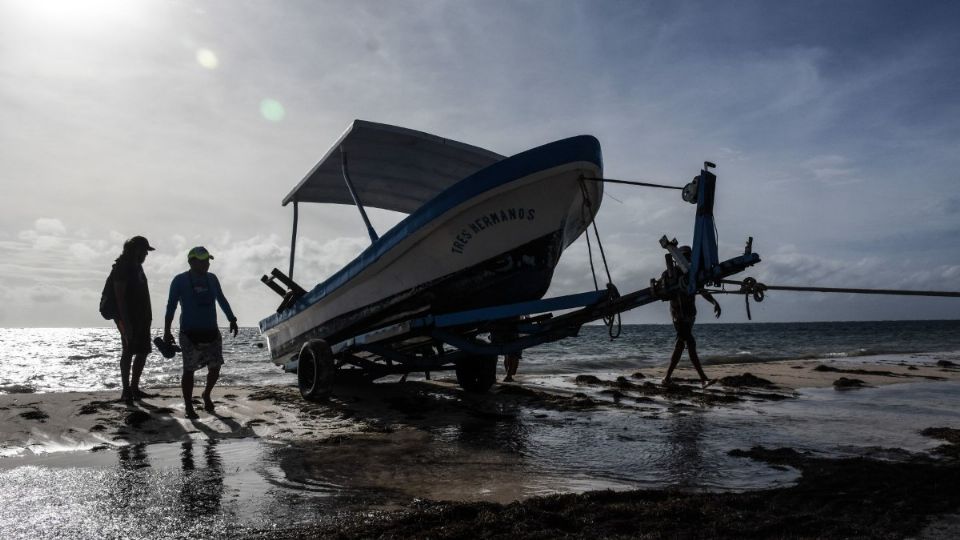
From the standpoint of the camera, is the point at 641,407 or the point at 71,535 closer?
the point at 71,535

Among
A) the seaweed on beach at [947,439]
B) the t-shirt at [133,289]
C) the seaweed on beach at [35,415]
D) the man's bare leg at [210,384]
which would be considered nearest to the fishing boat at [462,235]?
the man's bare leg at [210,384]

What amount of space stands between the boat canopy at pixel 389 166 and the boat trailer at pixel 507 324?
2391 millimetres

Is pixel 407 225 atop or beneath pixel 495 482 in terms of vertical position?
atop

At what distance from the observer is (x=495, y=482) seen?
10.8 feet

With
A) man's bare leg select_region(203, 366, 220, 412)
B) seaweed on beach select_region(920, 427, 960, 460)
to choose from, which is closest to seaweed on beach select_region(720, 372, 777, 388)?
seaweed on beach select_region(920, 427, 960, 460)

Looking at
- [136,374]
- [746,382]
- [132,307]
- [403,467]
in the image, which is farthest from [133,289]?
[746,382]

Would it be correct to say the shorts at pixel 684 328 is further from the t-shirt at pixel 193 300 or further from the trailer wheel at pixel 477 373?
the t-shirt at pixel 193 300

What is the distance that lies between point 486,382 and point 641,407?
2.16 meters

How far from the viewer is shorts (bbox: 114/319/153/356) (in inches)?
265

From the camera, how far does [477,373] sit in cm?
788

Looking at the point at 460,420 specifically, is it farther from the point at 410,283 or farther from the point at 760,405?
the point at 760,405

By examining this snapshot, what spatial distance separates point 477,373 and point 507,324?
1660 mm

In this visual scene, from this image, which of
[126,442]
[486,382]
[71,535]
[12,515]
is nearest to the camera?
[71,535]

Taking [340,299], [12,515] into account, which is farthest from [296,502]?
[340,299]
